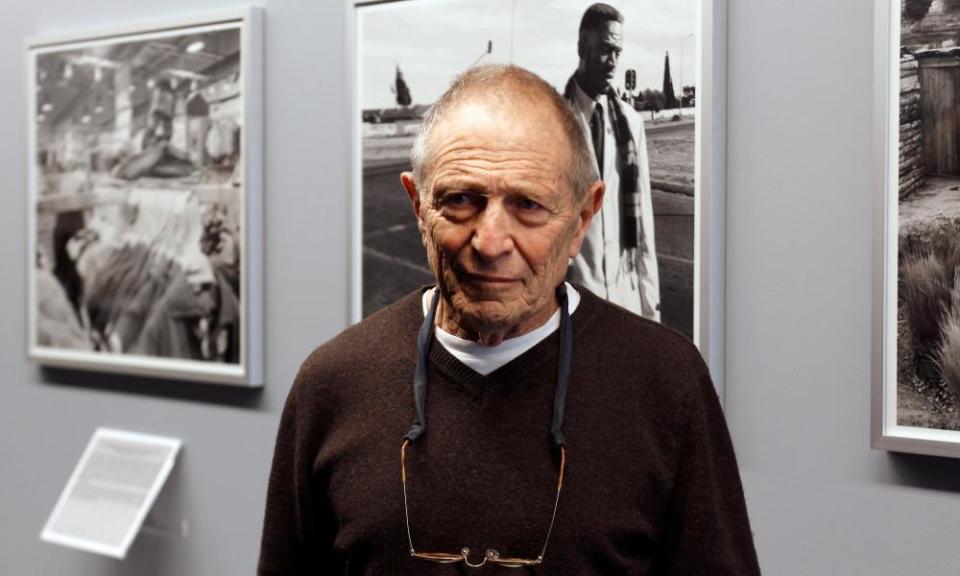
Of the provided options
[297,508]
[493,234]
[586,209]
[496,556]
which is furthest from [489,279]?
[297,508]

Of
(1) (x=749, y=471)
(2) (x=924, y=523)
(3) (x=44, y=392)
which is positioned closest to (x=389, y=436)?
(1) (x=749, y=471)

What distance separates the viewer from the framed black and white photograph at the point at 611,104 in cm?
188

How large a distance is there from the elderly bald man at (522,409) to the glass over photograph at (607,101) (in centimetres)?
52

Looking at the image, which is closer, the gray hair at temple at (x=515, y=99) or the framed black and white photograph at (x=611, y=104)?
the gray hair at temple at (x=515, y=99)

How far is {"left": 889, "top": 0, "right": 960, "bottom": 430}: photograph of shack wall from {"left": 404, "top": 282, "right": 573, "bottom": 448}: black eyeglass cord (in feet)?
1.98

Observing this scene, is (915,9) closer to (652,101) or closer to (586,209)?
(652,101)

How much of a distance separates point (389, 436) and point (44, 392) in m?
1.78

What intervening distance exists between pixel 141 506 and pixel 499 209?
1618 millimetres

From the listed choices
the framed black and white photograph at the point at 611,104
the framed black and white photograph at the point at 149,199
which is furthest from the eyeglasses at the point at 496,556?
the framed black and white photograph at the point at 149,199

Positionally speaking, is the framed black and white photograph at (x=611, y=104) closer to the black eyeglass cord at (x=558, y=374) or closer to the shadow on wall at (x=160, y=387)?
the shadow on wall at (x=160, y=387)

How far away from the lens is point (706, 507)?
134 centimetres

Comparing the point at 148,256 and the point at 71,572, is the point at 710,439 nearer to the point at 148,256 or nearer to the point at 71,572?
the point at 148,256

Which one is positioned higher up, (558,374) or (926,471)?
(558,374)

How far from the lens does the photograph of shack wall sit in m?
1.67
